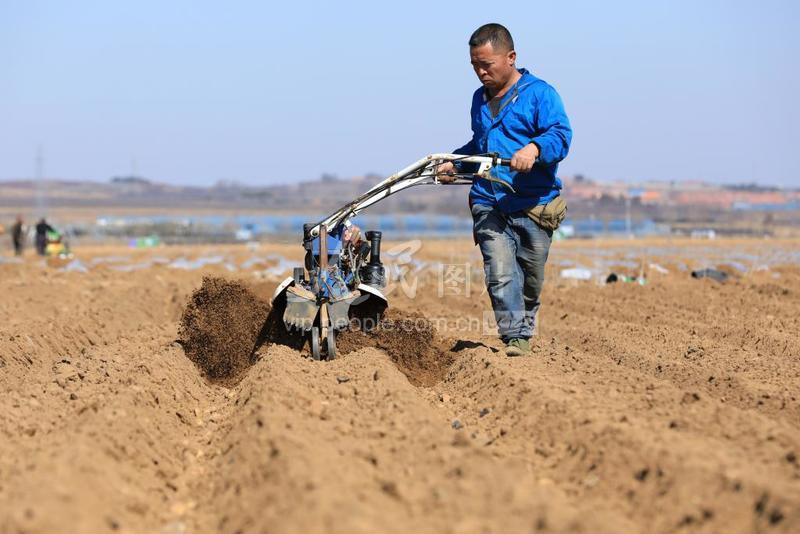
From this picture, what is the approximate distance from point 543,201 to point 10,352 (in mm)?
4991

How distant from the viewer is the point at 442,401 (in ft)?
23.7

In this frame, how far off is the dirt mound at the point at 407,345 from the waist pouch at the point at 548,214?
1.32 metres

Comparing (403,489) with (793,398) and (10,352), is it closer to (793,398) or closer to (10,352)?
(793,398)

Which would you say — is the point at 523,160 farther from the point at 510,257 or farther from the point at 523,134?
the point at 510,257

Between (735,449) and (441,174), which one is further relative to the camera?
(441,174)

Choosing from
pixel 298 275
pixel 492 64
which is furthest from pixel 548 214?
pixel 298 275

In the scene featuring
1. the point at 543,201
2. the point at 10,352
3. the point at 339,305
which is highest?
the point at 543,201

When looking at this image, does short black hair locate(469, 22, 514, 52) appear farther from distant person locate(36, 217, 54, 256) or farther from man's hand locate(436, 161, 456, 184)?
distant person locate(36, 217, 54, 256)

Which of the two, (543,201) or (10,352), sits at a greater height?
(543,201)

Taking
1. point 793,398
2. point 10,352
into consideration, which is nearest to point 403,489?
point 793,398

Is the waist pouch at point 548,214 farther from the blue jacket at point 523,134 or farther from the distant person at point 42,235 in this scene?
the distant person at point 42,235

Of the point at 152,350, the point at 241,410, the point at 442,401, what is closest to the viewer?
the point at 241,410

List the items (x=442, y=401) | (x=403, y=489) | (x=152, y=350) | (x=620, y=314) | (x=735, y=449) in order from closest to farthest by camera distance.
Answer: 1. (x=403, y=489)
2. (x=735, y=449)
3. (x=442, y=401)
4. (x=152, y=350)
5. (x=620, y=314)

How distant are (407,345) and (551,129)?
2036 millimetres
